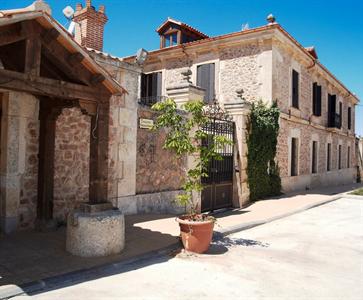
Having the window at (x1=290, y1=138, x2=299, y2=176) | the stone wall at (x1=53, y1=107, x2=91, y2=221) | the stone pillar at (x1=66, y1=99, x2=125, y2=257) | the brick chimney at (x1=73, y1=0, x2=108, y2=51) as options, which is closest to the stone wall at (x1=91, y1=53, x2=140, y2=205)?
the stone wall at (x1=53, y1=107, x2=91, y2=221)

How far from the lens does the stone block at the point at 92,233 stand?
15.8 feet

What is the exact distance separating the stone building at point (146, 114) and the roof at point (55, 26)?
1 cm

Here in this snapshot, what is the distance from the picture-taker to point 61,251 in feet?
16.7

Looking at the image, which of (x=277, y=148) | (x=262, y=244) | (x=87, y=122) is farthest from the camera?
(x=277, y=148)

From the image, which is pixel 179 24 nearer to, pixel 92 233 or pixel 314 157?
pixel 314 157

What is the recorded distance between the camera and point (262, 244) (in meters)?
6.33

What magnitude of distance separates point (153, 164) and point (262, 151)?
5.34 metres

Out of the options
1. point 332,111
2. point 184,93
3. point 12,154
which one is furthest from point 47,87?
point 332,111

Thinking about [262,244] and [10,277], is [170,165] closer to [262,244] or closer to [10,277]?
[262,244]

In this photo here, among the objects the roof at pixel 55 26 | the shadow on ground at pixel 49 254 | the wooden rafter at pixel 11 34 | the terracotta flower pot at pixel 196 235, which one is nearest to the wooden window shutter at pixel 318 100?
the shadow on ground at pixel 49 254

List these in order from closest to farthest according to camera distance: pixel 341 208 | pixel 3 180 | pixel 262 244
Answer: pixel 3 180 → pixel 262 244 → pixel 341 208

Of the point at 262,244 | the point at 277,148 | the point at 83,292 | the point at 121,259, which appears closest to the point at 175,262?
the point at 121,259

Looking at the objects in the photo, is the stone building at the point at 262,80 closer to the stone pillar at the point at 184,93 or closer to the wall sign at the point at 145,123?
the stone pillar at the point at 184,93

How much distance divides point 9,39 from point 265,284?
4504mm
